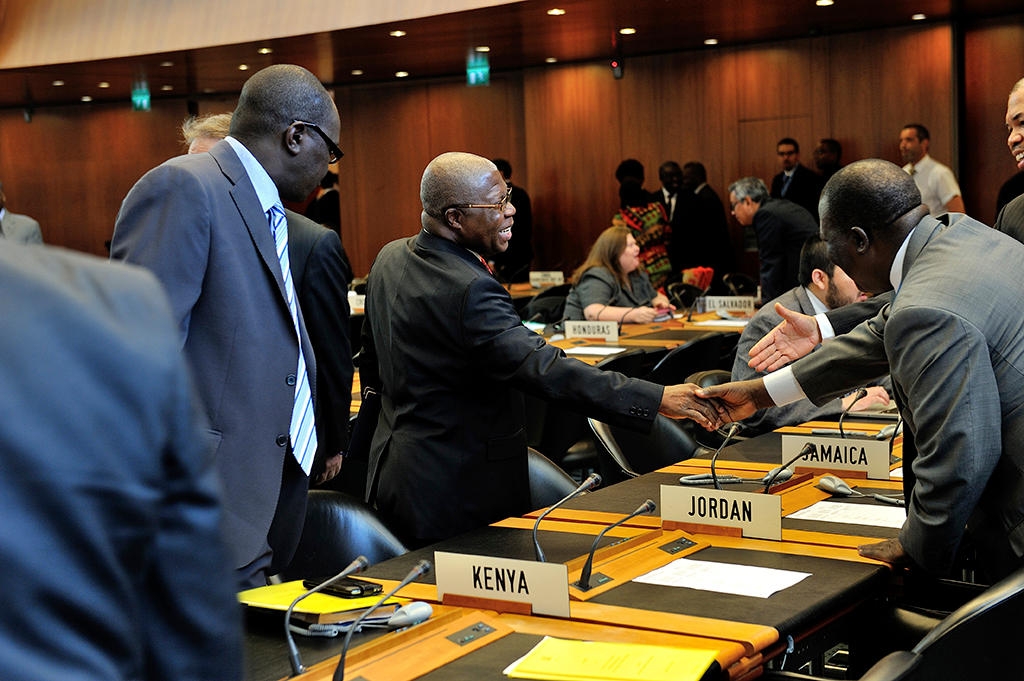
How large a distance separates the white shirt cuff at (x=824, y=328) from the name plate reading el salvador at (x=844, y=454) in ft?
1.68

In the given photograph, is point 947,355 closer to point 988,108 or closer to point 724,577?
point 724,577

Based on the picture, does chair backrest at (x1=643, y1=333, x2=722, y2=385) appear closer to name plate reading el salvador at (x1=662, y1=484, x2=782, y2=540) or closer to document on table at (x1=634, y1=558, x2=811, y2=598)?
name plate reading el salvador at (x1=662, y1=484, x2=782, y2=540)

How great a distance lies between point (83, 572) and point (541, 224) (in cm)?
1406

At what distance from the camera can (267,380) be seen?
2.42m

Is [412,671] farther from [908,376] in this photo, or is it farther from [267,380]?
[908,376]

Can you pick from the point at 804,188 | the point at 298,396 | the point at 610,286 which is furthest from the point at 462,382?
the point at 804,188

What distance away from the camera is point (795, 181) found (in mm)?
11641

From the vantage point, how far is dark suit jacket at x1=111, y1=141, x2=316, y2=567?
7.56 feet

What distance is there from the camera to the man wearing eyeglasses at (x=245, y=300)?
2318 millimetres

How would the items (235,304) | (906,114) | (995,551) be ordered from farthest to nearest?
(906,114), (995,551), (235,304)

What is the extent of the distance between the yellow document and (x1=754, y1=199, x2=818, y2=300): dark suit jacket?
6.42m

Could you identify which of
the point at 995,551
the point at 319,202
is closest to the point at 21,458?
the point at 995,551

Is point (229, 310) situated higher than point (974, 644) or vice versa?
point (229, 310)

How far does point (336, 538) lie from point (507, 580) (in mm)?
800
